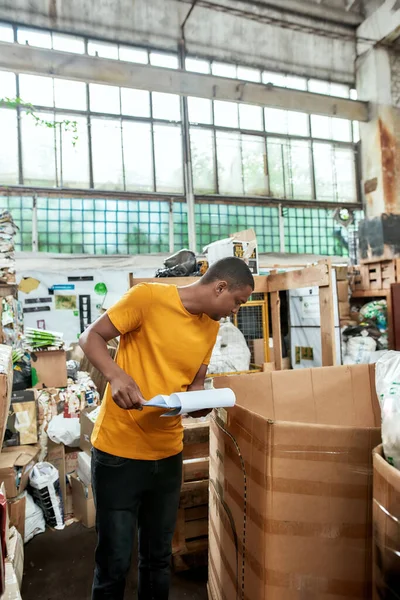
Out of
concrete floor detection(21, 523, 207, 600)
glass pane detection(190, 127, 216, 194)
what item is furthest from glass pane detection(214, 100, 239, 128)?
concrete floor detection(21, 523, 207, 600)

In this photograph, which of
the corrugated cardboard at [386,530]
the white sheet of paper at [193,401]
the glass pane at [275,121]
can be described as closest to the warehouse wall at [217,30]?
the glass pane at [275,121]

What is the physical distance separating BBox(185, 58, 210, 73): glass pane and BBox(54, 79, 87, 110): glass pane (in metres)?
1.78

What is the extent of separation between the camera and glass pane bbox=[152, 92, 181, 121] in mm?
6578

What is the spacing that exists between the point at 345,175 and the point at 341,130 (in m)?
0.87

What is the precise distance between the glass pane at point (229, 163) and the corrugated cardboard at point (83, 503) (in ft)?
17.6

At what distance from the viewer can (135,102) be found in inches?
255

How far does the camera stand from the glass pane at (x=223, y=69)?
694 cm

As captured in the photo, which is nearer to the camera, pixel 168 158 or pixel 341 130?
pixel 168 158

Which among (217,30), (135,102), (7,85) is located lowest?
(7,85)

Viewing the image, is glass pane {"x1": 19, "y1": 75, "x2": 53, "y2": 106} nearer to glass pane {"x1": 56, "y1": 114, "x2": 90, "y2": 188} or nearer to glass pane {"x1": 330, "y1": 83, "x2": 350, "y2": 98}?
glass pane {"x1": 56, "y1": 114, "x2": 90, "y2": 188}

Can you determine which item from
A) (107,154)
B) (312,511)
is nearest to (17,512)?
(312,511)

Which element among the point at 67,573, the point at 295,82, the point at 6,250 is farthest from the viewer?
the point at 295,82

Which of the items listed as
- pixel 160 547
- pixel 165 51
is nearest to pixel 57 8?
pixel 165 51

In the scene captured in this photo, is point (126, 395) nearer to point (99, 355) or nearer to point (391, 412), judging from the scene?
point (99, 355)
